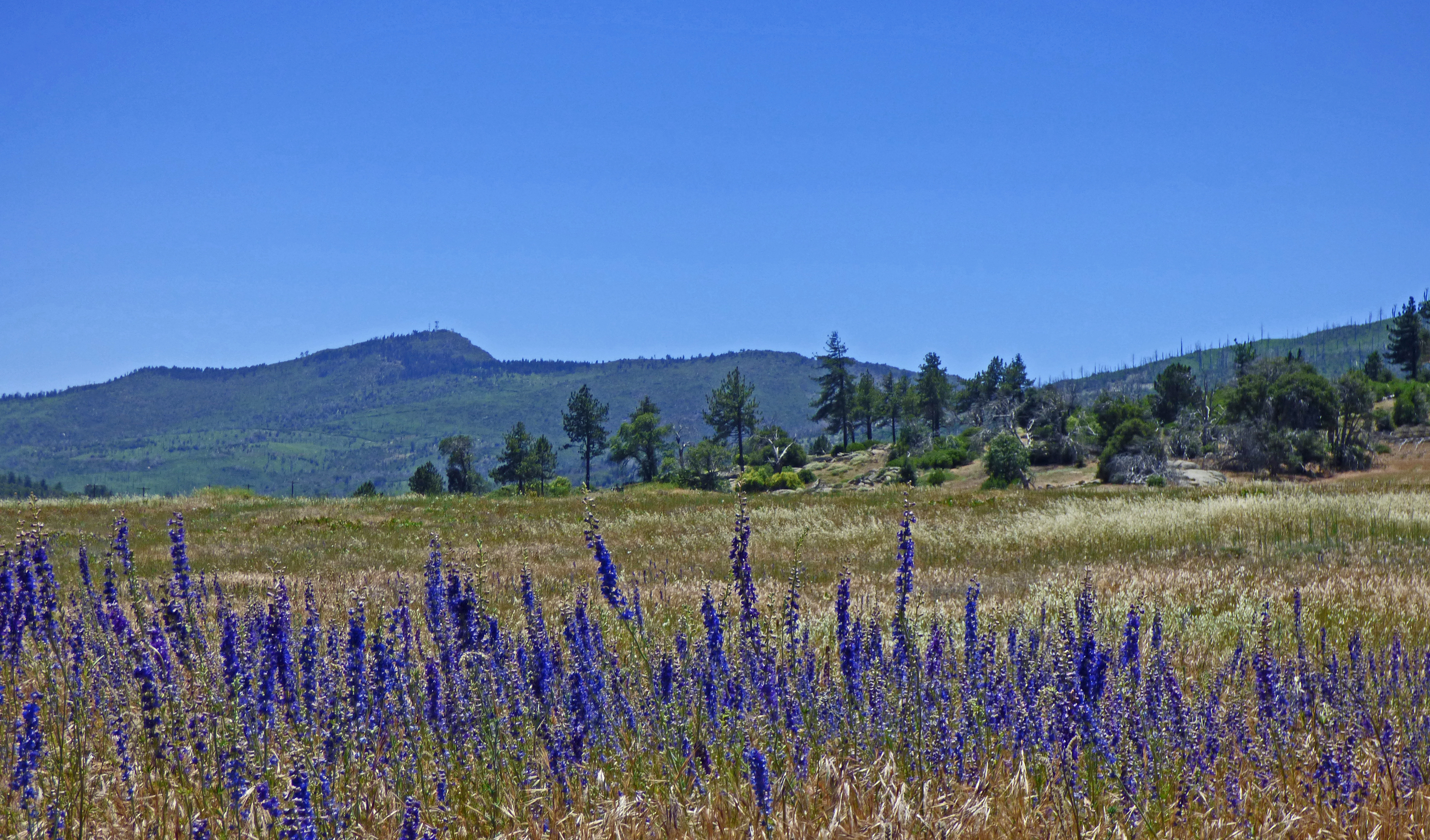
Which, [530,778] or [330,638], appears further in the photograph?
[330,638]

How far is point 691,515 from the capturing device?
28828 millimetres

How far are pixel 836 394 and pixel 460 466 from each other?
149 feet

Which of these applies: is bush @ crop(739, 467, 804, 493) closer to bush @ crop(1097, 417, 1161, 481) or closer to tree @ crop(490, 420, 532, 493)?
bush @ crop(1097, 417, 1161, 481)

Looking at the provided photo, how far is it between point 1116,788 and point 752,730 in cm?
184

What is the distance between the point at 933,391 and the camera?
97.9 meters

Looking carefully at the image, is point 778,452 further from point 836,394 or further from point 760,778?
point 760,778

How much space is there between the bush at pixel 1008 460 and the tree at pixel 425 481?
51630 millimetres

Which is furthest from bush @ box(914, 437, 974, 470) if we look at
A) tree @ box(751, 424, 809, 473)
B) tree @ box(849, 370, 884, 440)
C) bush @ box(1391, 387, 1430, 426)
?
tree @ box(849, 370, 884, 440)

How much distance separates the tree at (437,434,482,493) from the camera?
89938 mm

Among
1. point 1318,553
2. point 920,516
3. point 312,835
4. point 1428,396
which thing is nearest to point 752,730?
point 312,835

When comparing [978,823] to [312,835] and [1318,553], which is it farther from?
[1318,553]

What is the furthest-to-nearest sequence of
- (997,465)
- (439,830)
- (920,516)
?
(997,465) < (920,516) < (439,830)

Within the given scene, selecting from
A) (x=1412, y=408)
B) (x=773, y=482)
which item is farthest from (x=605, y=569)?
(x=1412, y=408)

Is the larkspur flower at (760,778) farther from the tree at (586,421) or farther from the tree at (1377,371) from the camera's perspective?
the tree at (1377,371)
